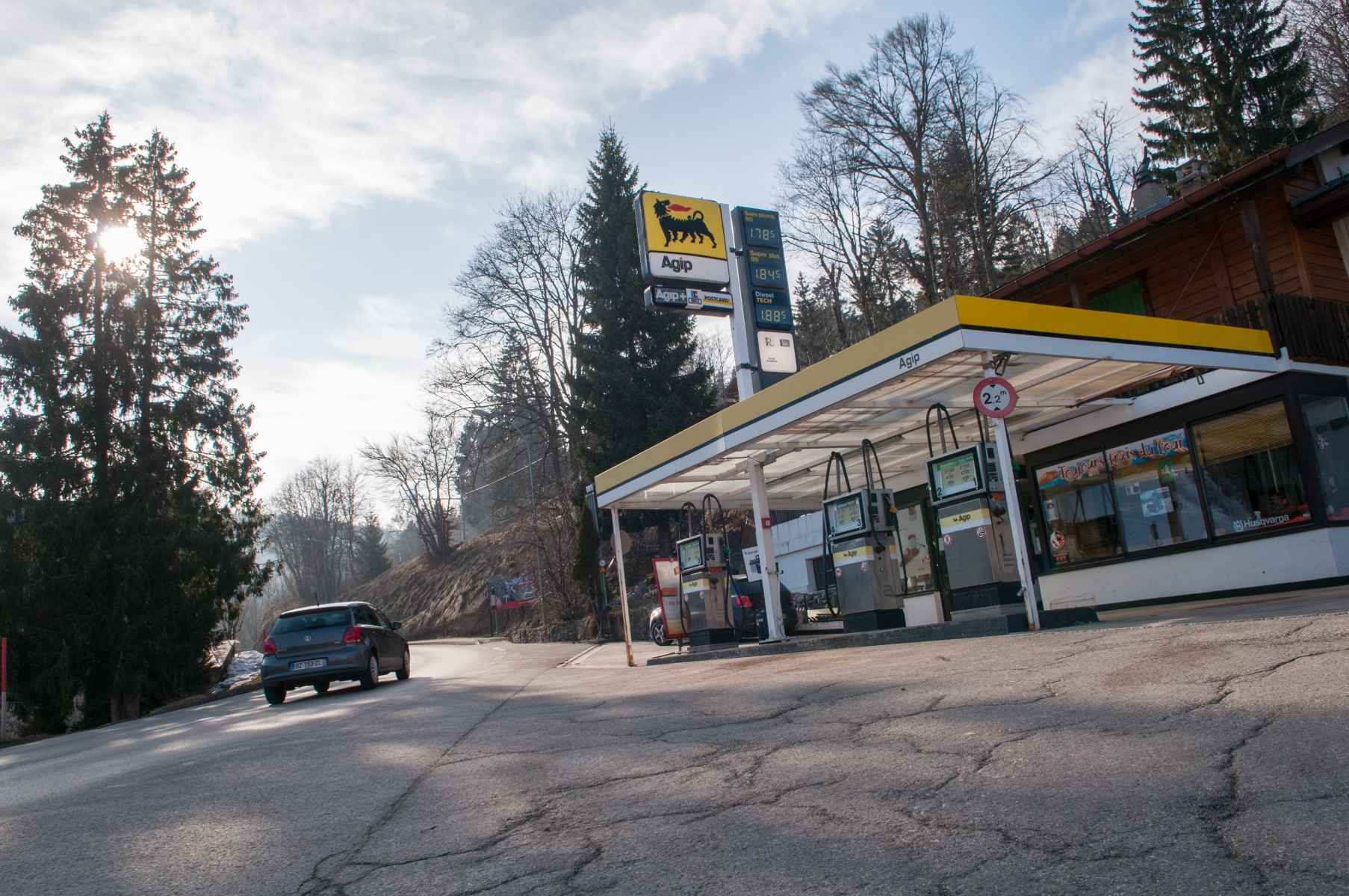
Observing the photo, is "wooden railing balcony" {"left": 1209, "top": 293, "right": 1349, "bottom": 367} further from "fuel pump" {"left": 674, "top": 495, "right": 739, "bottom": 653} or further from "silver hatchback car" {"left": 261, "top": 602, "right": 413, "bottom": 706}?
"silver hatchback car" {"left": 261, "top": 602, "right": 413, "bottom": 706}

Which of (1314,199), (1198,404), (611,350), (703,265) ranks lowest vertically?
(1198,404)

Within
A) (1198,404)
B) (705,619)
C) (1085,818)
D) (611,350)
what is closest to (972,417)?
(1198,404)

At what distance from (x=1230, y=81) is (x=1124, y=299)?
1565cm

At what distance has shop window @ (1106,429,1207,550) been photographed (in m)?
14.9

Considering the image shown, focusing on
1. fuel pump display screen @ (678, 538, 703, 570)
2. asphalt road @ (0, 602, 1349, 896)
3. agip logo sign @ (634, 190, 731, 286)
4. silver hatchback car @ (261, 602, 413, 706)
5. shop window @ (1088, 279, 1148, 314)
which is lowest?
asphalt road @ (0, 602, 1349, 896)

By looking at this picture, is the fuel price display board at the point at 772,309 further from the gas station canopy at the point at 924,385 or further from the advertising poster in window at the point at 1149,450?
the advertising poster in window at the point at 1149,450

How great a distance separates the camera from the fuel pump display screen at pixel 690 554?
55.6 feet

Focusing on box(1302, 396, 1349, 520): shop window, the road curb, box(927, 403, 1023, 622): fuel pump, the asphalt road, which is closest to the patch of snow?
the road curb

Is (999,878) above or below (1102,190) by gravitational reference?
below

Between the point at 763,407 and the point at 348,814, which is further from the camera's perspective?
the point at 763,407

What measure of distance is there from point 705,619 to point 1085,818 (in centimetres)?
1370

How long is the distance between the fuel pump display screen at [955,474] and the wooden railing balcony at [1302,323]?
224 inches

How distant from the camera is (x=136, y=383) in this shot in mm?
28016

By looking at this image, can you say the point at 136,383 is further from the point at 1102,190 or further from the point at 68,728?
the point at 1102,190
